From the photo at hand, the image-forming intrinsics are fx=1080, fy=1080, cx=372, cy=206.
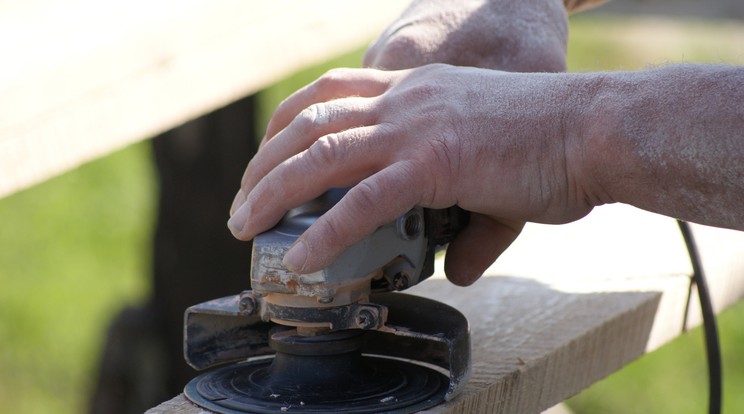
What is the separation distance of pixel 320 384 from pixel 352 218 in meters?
0.22

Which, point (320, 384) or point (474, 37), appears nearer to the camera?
point (320, 384)

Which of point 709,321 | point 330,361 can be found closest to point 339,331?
point 330,361

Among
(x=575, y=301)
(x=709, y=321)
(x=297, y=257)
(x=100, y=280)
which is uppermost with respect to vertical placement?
(x=297, y=257)

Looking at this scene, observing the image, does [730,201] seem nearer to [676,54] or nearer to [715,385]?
[715,385]

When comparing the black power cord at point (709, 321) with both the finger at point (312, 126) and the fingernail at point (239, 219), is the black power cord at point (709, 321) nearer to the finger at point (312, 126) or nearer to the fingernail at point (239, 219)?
the finger at point (312, 126)

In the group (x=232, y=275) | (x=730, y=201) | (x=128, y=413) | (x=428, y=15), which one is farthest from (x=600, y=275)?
(x=128, y=413)

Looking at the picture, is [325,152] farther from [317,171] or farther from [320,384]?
[320,384]

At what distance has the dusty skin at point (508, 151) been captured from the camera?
111 centimetres

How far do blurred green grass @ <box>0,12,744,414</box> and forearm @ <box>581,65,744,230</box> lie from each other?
2339mm

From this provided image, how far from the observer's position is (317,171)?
3.91ft

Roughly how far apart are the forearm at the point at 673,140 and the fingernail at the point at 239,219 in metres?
0.39

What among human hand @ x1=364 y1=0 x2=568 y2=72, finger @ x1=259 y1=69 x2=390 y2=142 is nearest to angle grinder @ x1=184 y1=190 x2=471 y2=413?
finger @ x1=259 y1=69 x2=390 y2=142

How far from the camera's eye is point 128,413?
3359mm

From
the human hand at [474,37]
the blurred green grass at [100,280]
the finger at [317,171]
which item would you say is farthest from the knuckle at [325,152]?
the blurred green grass at [100,280]
